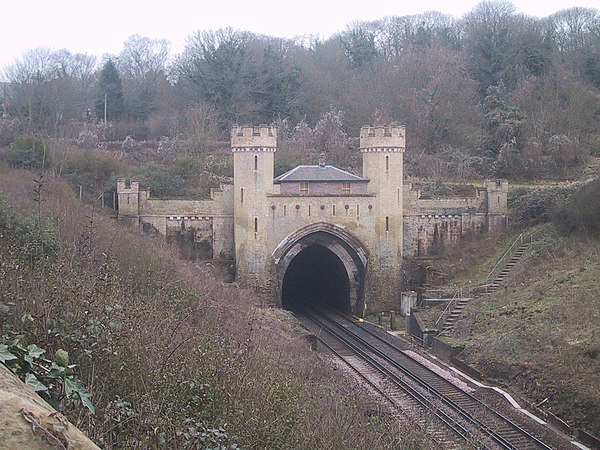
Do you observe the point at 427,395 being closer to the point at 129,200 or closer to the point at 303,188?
the point at 303,188

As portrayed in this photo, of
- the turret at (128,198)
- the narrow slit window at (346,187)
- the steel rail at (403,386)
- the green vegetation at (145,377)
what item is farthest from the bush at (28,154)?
the green vegetation at (145,377)

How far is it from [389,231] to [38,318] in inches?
917

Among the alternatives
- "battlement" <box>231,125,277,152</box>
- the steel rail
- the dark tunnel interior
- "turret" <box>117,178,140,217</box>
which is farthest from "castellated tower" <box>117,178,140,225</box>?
the steel rail

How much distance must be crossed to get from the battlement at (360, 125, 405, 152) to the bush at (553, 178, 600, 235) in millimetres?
6826

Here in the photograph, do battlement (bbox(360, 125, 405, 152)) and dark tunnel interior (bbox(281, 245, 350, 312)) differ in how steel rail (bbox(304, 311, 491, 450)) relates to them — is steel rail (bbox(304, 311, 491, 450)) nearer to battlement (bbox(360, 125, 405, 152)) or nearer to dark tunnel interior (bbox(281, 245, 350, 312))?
dark tunnel interior (bbox(281, 245, 350, 312))

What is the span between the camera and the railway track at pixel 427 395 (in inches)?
548

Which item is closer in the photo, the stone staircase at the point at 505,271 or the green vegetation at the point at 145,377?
the green vegetation at the point at 145,377

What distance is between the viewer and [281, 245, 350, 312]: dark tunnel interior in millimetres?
31875

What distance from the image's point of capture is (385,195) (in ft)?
97.6

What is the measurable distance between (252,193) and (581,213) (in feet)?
40.3

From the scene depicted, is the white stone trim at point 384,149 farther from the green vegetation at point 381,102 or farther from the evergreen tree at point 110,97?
the evergreen tree at point 110,97

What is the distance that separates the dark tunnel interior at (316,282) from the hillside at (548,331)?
806 centimetres

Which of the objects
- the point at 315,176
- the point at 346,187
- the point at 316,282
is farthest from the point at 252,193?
the point at 316,282

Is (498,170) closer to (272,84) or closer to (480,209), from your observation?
(480,209)
